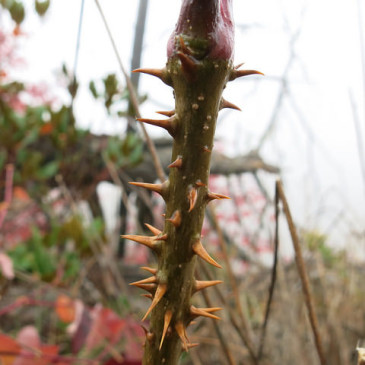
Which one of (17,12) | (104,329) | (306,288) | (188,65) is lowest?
(104,329)

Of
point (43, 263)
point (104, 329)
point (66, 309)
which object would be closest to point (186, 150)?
point (104, 329)

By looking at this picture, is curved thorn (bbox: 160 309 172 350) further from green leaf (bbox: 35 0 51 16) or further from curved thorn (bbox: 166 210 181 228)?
green leaf (bbox: 35 0 51 16)

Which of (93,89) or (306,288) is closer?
(306,288)

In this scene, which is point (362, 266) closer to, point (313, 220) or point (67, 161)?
point (313, 220)

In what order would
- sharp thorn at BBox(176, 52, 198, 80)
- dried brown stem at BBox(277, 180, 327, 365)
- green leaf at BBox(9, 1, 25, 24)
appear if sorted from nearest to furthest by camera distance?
sharp thorn at BBox(176, 52, 198, 80), dried brown stem at BBox(277, 180, 327, 365), green leaf at BBox(9, 1, 25, 24)

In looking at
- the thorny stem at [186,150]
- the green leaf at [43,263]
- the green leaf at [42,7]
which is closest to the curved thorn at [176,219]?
the thorny stem at [186,150]

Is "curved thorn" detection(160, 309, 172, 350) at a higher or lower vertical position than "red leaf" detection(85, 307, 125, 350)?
higher

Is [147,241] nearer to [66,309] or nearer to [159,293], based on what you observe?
[159,293]

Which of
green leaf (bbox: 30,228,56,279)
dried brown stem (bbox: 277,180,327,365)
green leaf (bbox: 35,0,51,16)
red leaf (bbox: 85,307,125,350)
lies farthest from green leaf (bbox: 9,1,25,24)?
dried brown stem (bbox: 277,180,327,365)
